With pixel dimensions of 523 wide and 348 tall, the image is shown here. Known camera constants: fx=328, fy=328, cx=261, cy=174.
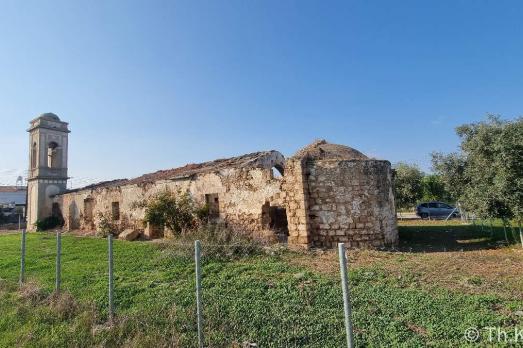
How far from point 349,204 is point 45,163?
23108 mm

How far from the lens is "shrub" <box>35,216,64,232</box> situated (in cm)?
2297

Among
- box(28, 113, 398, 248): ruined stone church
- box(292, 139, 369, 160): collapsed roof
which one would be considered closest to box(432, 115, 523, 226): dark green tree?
box(28, 113, 398, 248): ruined stone church

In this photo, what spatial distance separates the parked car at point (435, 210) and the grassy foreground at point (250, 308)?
17324 mm

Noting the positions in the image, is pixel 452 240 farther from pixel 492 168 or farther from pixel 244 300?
pixel 244 300

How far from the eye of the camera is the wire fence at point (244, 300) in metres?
4.07

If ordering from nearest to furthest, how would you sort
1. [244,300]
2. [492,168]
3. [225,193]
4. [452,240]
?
[244,300] → [492,168] → [452,240] → [225,193]

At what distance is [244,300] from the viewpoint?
17.5ft

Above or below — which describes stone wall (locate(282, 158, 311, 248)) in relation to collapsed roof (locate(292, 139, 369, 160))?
below

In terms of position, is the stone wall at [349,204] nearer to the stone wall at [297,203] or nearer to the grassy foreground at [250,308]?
the stone wall at [297,203]

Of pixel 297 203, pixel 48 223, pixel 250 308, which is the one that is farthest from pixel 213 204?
pixel 48 223

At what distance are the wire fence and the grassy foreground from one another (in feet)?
0.06

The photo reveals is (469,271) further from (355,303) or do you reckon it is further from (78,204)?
(78,204)

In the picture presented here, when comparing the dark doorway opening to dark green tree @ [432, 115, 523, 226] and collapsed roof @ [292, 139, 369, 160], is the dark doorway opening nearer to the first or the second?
collapsed roof @ [292, 139, 369, 160]

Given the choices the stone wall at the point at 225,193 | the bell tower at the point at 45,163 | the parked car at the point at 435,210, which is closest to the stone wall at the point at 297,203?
the stone wall at the point at 225,193
